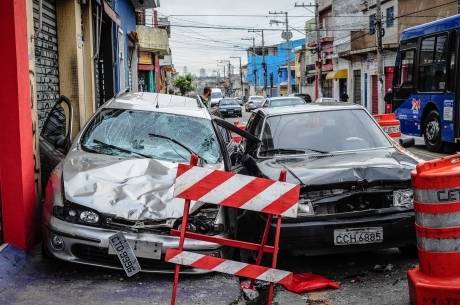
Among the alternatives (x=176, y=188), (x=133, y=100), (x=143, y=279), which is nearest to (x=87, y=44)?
(x=133, y=100)

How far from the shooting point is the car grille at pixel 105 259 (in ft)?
19.4

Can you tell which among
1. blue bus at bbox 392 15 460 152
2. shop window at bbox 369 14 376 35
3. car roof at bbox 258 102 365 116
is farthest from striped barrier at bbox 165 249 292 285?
shop window at bbox 369 14 376 35

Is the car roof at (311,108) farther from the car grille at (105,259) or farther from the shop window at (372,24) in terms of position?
the shop window at (372,24)

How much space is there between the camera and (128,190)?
20.2 ft

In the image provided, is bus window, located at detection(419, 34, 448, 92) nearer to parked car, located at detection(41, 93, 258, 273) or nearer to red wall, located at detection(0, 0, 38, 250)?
parked car, located at detection(41, 93, 258, 273)

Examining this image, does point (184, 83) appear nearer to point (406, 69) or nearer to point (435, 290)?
point (406, 69)

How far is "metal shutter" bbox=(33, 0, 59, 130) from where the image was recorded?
10.0 metres

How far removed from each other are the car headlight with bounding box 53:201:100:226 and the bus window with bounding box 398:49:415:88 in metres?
13.5

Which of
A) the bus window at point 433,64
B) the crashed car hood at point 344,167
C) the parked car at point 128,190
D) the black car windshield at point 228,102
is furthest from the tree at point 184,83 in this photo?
the crashed car hood at point 344,167

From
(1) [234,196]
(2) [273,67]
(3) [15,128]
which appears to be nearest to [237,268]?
(1) [234,196]

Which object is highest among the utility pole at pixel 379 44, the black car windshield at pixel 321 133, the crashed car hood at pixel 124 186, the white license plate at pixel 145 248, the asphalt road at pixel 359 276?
the utility pole at pixel 379 44

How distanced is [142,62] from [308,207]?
3349 centimetres

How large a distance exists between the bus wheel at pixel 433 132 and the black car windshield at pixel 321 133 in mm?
9294

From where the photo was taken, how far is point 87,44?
13.3m
